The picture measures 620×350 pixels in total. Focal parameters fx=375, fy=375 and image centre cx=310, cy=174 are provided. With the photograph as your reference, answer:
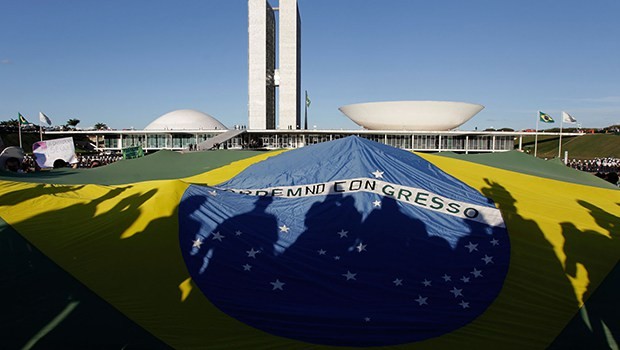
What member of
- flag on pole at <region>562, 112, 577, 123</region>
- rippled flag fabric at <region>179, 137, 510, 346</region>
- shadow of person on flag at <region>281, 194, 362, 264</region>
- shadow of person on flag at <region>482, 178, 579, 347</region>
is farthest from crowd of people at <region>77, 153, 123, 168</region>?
flag on pole at <region>562, 112, 577, 123</region>

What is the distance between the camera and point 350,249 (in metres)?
4.32

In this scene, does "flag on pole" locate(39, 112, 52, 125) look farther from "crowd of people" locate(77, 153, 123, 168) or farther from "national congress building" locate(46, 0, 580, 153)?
"national congress building" locate(46, 0, 580, 153)

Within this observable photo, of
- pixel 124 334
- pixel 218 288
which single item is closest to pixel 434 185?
pixel 218 288

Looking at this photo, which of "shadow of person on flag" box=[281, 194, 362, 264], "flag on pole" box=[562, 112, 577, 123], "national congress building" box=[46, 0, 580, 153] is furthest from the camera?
"national congress building" box=[46, 0, 580, 153]

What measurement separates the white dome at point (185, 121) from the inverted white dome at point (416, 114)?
21719 mm

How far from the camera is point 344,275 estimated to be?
12.9 ft

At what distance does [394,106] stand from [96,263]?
4136 centimetres

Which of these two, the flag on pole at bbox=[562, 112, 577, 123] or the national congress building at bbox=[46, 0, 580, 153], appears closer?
the flag on pole at bbox=[562, 112, 577, 123]

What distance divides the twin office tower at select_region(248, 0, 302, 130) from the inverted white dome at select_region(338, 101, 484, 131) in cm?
883

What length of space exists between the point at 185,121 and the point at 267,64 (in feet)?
45.8

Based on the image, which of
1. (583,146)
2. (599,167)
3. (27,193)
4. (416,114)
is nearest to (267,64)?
(416,114)

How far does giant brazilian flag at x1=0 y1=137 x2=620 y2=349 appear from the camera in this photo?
3.21m

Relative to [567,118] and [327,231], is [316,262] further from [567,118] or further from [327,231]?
[567,118]

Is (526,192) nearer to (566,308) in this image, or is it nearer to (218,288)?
(566,308)
